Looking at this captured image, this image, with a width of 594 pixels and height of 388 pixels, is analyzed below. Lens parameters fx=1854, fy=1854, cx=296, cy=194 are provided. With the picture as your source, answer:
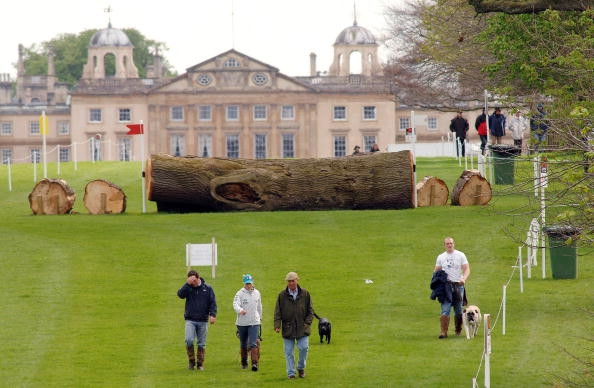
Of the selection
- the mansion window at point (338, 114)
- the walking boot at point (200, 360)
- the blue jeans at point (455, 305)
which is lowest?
the walking boot at point (200, 360)

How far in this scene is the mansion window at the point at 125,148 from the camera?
489 feet

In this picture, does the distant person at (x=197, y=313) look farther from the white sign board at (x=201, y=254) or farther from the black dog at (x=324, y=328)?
the white sign board at (x=201, y=254)

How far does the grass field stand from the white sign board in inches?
17.2

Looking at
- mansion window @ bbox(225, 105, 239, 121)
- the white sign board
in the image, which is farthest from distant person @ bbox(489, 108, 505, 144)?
mansion window @ bbox(225, 105, 239, 121)

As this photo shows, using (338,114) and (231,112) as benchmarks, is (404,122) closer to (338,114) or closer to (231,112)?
(338,114)

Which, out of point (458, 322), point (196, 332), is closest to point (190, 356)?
point (196, 332)

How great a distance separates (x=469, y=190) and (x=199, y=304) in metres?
19.3

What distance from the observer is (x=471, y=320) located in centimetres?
2886

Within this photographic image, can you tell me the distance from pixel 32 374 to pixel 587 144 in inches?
352

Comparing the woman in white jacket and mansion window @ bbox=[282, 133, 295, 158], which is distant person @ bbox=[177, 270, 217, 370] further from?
mansion window @ bbox=[282, 133, 295, 158]

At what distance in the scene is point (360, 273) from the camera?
1412 inches

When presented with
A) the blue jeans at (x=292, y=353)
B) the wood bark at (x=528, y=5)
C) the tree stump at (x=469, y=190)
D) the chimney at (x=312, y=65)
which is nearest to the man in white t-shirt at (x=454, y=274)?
the blue jeans at (x=292, y=353)

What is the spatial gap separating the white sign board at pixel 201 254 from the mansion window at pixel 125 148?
111m

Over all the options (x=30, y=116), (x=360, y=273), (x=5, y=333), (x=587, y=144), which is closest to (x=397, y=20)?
(x=360, y=273)
